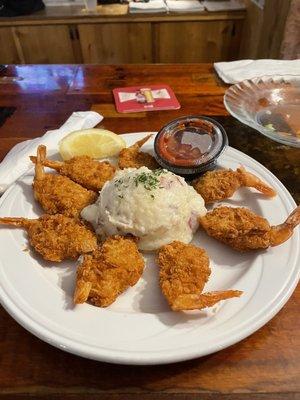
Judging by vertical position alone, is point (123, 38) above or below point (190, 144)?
below

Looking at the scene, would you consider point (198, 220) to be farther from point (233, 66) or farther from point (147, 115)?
point (233, 66)

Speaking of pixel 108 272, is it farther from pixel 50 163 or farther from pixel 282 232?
pixel 50 163

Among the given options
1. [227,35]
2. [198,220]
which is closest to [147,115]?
[198,220]

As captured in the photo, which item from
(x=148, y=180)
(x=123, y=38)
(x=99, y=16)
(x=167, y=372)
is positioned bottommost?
(x=123, y=38)

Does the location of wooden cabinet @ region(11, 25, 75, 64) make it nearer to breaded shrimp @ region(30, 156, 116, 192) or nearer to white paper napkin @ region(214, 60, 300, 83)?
white paper napkin @ region(214, 60, 300, 83)

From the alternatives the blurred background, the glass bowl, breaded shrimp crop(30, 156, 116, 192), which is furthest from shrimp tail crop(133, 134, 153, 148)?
the blurred background

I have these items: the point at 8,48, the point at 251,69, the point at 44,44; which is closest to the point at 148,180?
the point at 251,69

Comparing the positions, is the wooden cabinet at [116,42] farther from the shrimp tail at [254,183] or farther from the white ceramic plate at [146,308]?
the white ceramic plate at [146,308]
